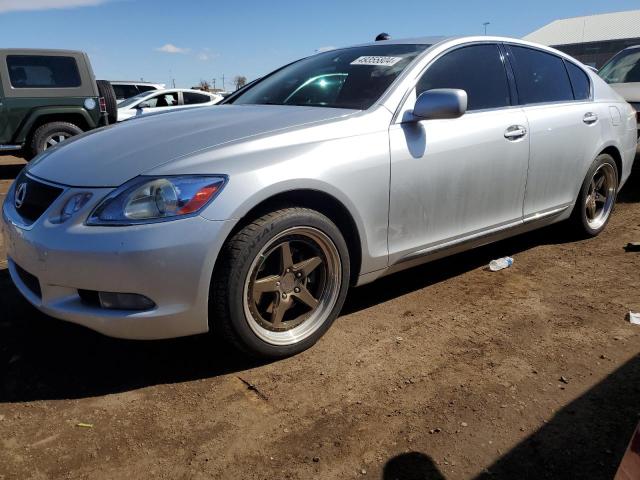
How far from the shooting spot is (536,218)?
388cm

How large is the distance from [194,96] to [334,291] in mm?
10023

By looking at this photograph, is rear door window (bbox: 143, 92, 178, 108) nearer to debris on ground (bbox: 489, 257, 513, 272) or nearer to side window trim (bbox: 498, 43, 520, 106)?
side window trim (bbox: 498, 43, 520, 106)

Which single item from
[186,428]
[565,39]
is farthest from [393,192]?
[565,39]

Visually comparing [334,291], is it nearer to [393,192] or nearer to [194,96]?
[393,192]

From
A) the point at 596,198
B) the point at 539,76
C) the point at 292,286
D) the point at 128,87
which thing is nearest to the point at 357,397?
the point at 292,286

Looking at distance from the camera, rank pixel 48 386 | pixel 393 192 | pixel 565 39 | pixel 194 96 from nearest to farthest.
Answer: pixel 48 386, pixel 393 192, pixel 194 96, pixel 565 39

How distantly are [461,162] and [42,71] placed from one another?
8194 mm

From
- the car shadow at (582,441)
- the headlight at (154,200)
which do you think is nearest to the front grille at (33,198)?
the headlight at (154,200)

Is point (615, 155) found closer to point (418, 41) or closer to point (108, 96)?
point (418, 41)

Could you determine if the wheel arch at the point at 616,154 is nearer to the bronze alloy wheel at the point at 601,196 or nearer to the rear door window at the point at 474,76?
the bronze alloy wheel at the point at 601,196

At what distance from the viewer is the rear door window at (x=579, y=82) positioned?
4.27 meters

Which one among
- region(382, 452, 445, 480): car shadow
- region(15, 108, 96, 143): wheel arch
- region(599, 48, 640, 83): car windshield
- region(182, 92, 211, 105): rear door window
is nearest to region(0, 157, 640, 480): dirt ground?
region(382, 452, 445, 480): car shadow

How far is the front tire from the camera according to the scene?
7.87ft

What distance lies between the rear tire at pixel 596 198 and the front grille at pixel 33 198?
375 cm
